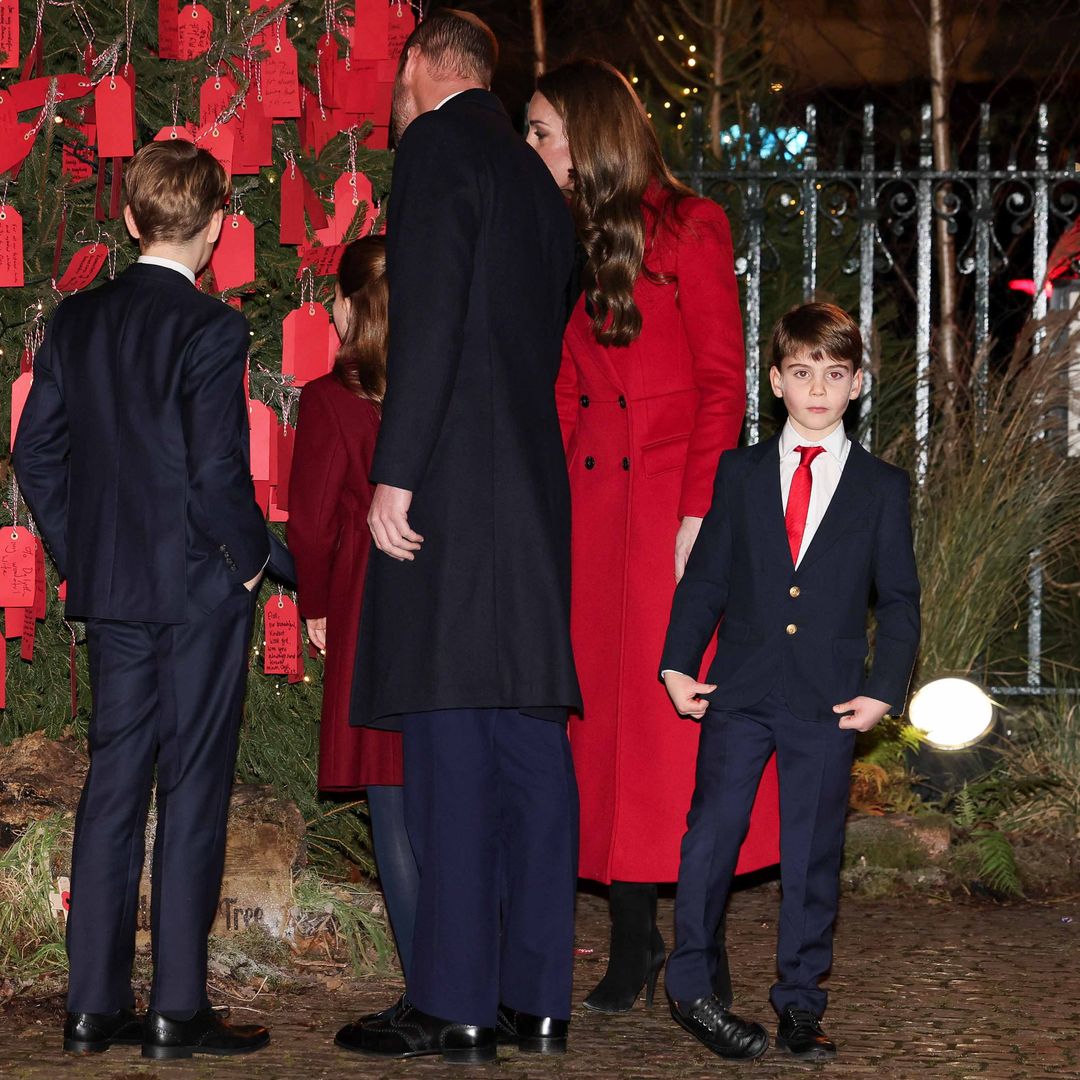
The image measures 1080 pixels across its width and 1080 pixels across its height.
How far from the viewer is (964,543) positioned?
19.7 feet

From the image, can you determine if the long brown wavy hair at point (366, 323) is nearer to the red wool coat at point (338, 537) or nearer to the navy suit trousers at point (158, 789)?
the red wool coat at point (338, 537)

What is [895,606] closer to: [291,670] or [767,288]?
[291,670]

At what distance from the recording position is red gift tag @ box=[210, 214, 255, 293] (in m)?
4.04

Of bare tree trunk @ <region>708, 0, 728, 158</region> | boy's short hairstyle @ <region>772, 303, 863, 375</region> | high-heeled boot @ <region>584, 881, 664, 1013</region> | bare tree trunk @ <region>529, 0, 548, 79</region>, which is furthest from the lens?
bare tree trunk @ <region>529, 0, 548, 79</region>

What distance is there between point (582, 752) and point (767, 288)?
492 centimetres

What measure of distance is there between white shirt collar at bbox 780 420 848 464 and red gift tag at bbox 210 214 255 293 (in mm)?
1403

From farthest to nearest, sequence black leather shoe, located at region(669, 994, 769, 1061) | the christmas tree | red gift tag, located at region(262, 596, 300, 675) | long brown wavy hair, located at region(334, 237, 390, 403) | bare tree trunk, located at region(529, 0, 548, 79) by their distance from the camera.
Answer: bare tree trunk, located at region(529, 0, 548, 79) < red gift tag, located at region(262, 596, 300, 675) < the christmas tree < long brown wavy hair, located at region(334, 237, 390, 403) < black leather shoe, located at region(669, 994, 769, 1061)

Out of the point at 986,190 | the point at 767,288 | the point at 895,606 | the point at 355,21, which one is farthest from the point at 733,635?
the point at 767,288

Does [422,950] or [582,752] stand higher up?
[582,752]

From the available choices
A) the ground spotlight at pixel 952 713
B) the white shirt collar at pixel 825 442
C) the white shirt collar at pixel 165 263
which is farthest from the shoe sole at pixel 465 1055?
the ground spotlight at pixel 952 713

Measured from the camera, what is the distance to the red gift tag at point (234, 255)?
13.2ft

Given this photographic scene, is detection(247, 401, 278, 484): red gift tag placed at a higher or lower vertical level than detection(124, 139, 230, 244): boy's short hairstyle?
lower

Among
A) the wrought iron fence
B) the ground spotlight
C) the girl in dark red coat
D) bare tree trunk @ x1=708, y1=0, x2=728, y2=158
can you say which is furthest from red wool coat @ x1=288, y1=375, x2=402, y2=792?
bare tree trunk @ x1=708, y1=0, x2=728, y2=158

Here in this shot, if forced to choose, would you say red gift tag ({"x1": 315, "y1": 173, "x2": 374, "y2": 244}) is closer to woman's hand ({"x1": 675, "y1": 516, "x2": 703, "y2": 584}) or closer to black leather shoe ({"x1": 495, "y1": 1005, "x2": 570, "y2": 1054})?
woman's hand ({"x1": 675, "y1": 516, "x2": 703, "y2": 584})
